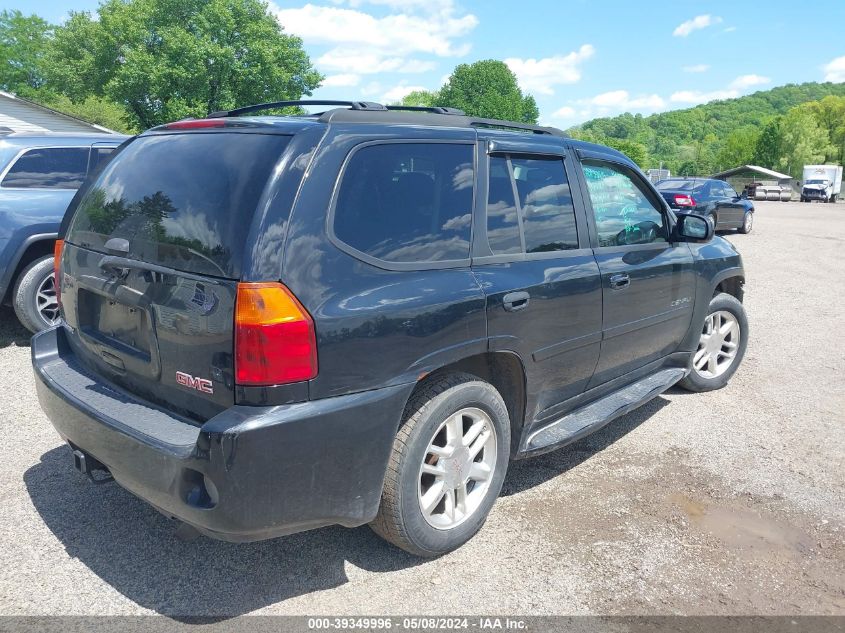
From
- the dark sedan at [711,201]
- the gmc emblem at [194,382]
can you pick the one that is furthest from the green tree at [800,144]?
the gmc emblem at [194,382]

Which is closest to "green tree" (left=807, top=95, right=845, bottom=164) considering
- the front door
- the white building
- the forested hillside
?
the forested hillside

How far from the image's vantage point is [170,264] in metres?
2.59

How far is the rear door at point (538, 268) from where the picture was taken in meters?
3.11

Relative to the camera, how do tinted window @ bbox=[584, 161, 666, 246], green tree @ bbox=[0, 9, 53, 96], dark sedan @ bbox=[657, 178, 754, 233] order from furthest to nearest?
green tree @ bbox=[0, 9, 53, 96], dark sedan @ bbox=[657, 178, 754, 233], tinted window @ bbox=[584, 161, 666, 246]

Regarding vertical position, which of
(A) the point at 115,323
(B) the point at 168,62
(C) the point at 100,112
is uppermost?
(B) the point at 168,62

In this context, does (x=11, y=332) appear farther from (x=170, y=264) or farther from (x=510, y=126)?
(x=510, y=126)

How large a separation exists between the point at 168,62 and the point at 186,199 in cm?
4307

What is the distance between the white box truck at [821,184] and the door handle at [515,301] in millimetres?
61588

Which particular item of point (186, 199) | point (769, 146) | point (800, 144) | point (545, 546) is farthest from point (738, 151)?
point (186, 199)

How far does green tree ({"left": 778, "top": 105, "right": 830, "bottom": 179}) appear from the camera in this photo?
92375 millimetres

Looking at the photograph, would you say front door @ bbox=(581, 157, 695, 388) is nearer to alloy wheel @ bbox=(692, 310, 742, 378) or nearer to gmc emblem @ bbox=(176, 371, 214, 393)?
alloy wheel @ bbox=(692, 310, 742, 378)

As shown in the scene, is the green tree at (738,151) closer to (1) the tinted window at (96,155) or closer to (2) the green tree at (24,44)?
(2) the green tree at (24,44)

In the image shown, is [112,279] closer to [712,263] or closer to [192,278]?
[192,278]

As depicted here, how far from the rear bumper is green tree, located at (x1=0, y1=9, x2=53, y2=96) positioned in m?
Result: 62.5
